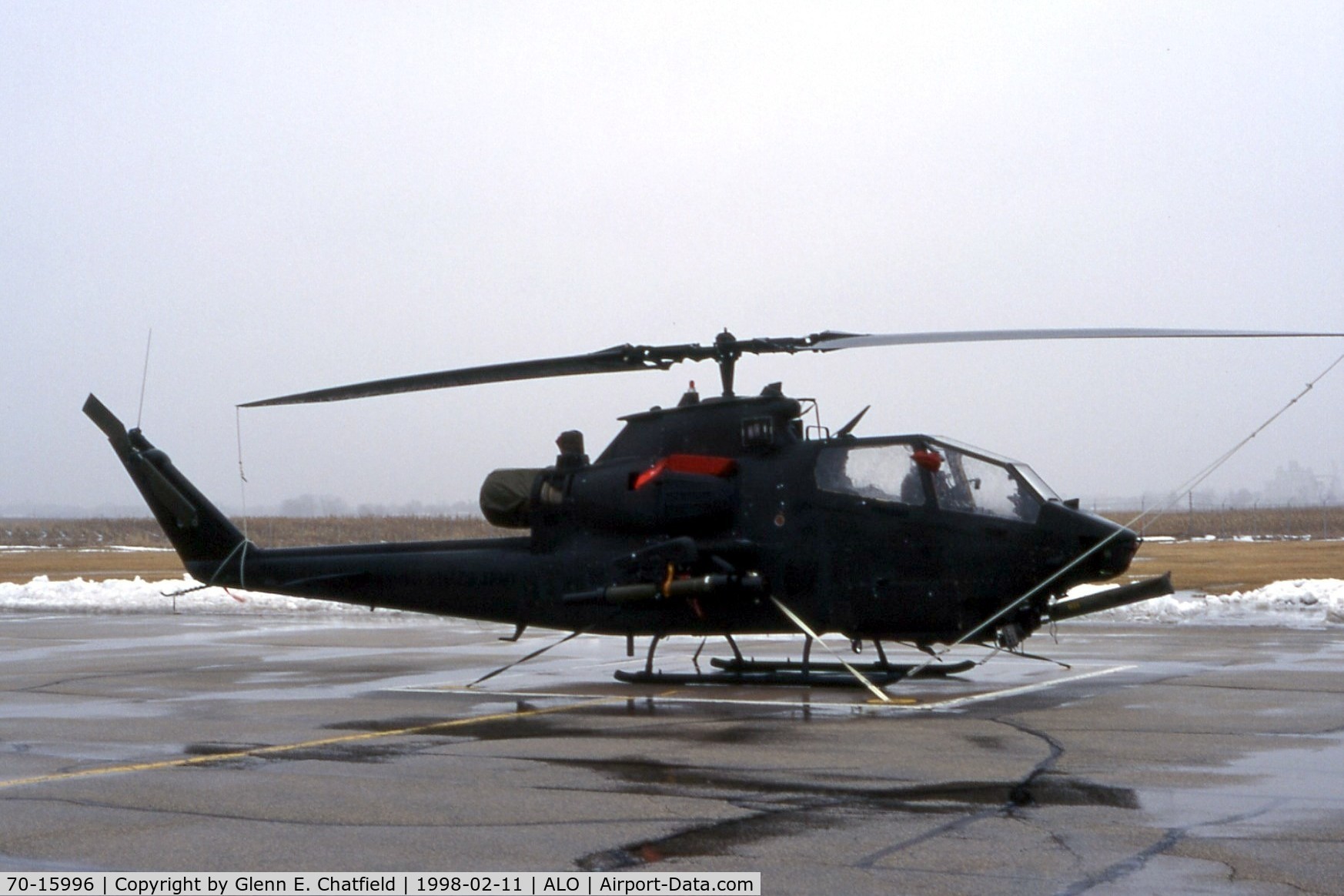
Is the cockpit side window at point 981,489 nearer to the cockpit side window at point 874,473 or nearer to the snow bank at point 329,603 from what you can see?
the cockpit side window at point 874,473

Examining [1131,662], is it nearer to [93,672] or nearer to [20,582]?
[93,672]

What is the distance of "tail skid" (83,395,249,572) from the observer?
14914mm

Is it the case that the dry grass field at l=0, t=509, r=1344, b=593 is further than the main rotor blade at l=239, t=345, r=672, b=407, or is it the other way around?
the dry grass field at l=0, t=509, r=1344, b=593

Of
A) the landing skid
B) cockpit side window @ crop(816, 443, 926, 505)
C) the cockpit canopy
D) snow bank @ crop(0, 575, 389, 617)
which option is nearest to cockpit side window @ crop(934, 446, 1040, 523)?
the cockpit canopy

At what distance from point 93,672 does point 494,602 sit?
492 cm

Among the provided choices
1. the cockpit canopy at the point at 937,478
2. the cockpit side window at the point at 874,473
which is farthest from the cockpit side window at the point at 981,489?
the cockpit side window at the point at 874,473

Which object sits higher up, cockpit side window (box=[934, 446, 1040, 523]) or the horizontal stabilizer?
the horizontal stabilizer

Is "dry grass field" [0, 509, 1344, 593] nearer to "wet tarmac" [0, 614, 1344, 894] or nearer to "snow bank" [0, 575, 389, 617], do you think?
"snow bank" [0, 575, 389, 617]

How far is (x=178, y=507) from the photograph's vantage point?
1505 centimetres

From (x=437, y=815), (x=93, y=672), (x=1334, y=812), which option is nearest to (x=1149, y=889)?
(x=1334, y=812)

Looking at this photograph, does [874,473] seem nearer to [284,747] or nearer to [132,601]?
[284,747]

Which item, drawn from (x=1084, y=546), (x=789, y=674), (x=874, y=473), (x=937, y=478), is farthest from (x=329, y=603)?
(x=1084, y=546)

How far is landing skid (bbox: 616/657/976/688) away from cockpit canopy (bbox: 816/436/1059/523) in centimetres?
151

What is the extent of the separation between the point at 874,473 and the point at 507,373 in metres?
3.41
